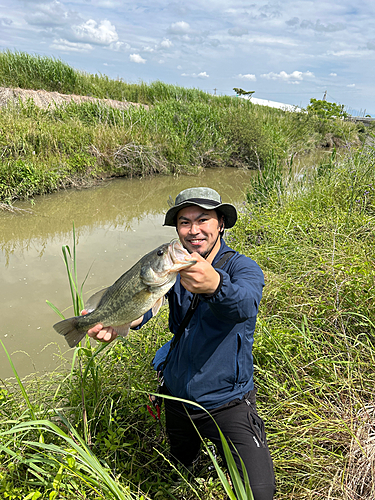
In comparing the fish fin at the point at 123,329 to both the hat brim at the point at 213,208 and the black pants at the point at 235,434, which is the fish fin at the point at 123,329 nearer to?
the black pants at the point at 235,434

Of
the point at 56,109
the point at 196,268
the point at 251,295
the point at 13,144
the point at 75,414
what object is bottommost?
the point at 75,414

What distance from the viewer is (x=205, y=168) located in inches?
622

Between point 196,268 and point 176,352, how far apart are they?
908mm

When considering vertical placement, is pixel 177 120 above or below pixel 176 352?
above

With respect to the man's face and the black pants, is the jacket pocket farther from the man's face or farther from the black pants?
the man's face

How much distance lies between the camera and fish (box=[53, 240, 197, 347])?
1615 millimetres

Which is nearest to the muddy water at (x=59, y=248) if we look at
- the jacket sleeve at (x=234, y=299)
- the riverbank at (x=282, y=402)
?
the riverbank at (x=282, y=402)

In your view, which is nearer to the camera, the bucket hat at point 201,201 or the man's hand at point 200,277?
the man's hand at point 200,277

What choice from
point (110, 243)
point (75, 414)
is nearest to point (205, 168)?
point (110, 243)

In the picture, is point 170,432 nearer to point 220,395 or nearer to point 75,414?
point 220,395

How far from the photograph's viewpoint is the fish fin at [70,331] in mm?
2064

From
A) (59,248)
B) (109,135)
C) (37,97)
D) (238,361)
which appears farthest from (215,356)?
(37,97)

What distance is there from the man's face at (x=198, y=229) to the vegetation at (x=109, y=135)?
19.8 ft

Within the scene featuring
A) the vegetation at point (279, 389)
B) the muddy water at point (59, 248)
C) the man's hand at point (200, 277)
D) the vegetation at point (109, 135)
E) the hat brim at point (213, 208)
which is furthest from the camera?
the vegetation at point (109, 135)
